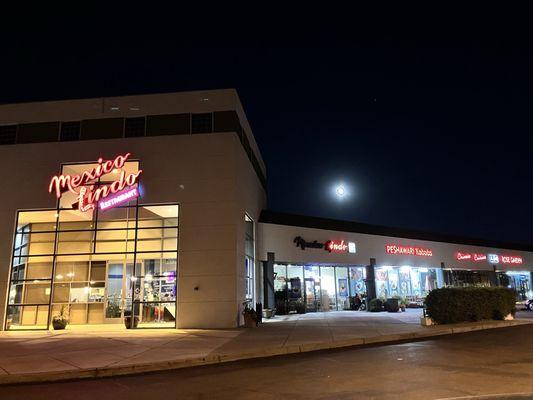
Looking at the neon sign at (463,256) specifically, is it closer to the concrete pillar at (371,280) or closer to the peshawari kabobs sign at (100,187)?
the concrete pillar at (371,280)

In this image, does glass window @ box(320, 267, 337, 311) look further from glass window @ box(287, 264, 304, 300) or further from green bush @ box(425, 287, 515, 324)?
green bush @ box(425, 287, 515, 324)

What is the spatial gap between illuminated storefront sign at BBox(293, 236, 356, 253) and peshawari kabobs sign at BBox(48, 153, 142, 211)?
11272mm

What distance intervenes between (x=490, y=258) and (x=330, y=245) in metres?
19.6

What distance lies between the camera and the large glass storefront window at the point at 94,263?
21.4 meters

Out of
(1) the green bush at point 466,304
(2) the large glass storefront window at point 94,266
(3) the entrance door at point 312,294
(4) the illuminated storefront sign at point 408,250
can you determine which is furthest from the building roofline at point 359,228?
(1) the green bush at point 466,304

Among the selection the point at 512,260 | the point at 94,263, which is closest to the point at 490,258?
the point at 512,260

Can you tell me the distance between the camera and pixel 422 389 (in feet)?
25.7

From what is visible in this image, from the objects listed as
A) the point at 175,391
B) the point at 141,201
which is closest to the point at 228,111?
the point at 141,201

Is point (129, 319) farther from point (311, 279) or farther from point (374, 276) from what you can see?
point (374, 276)

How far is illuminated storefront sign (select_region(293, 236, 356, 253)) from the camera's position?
2872 centimetres

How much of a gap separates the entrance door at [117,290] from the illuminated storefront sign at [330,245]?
33.9ft

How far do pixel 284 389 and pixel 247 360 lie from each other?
4.18 m

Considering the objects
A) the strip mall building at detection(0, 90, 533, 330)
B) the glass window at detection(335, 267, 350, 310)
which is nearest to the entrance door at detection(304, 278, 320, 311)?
the glass window at detection(335, 267, 350, 310)

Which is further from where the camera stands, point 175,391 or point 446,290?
point 446,290
